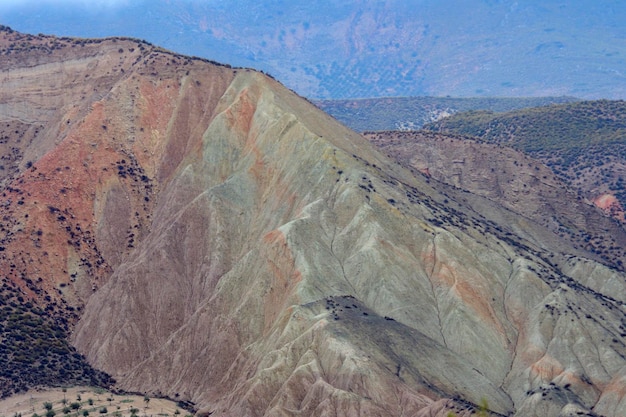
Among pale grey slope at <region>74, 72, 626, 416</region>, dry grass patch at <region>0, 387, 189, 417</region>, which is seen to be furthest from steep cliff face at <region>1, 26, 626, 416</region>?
dry grass patch at <region>0, 387, 189, 417</region>

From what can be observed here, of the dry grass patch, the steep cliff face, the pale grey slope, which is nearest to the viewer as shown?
the dry grass patch

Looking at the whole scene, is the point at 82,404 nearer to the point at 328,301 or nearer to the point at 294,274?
the point at 294,274

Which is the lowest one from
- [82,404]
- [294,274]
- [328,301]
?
[82,404]

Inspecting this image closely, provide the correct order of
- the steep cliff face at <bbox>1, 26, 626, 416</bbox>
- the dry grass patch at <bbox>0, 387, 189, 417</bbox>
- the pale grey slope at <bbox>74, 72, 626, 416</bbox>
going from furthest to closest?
the steep cliff face at <bbox>1, 26, 626, 416</bbox> < the pale grey slope at <bbox>74, 72, 626, 416</bbox> < the dry grass patch at <bbox>0, 387, 189, 417</bbox>

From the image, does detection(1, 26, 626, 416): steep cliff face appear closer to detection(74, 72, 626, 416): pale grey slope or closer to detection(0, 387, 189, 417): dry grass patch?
detection(74, 72, 626, 416): pale grey slope

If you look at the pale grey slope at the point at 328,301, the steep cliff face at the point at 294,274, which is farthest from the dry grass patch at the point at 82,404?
the steep cliff face at the point at 294,274

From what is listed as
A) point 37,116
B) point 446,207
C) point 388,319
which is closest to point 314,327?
point 388,319

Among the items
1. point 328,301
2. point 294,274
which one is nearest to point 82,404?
point 294,274

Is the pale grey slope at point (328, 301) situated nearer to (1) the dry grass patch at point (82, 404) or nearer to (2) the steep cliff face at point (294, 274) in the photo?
(2) the steep cliff face at point (294, 274)
